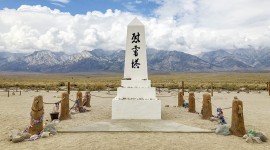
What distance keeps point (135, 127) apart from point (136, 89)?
8.31ft

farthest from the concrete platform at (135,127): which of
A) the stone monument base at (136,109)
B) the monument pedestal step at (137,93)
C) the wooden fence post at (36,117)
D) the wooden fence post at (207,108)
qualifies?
the wooden fence post at (207,108)

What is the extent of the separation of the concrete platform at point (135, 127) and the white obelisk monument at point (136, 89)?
595 mm

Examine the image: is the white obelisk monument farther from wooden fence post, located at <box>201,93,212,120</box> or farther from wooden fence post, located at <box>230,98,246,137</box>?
wooden fence post, located at <box>230,98,246,137</box>

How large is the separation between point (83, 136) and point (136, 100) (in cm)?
383

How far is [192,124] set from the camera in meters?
12.5

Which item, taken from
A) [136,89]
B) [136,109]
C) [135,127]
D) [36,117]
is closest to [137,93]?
[136,89]

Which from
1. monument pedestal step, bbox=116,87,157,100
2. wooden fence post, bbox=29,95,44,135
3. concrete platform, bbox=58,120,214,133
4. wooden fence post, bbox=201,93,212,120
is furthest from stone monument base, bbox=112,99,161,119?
wooden fence post, bbox=29,95,44,135

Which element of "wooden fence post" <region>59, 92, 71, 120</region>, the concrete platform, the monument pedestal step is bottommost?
the concrete platform

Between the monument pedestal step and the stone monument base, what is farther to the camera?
the monument pedestal step

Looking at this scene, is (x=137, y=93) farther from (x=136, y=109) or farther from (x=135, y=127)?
(x=135, y=127)

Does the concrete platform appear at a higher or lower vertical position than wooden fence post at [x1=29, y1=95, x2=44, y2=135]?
lower

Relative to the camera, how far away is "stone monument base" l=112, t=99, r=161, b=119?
1339 cm

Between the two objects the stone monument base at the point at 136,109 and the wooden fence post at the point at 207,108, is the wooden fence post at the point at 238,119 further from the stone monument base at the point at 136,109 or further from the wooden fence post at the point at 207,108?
the stone monument base at the point at 136,109

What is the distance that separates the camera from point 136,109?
13438mm
